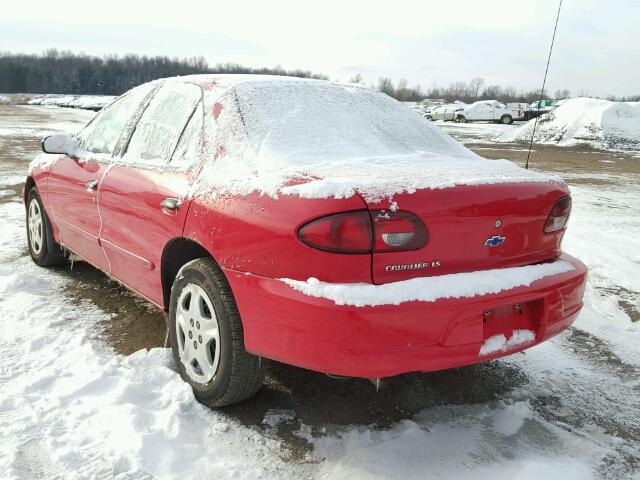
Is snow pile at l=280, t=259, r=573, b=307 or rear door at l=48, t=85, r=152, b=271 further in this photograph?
rear door at l=48, t=85, r=152, b=271

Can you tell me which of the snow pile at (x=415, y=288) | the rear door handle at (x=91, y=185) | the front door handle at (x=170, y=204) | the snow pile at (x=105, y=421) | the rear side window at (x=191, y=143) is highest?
the rear side window at (x=191, y=143)

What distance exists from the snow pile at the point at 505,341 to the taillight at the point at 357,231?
1.86ft

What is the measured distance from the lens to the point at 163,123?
3135 millimetres

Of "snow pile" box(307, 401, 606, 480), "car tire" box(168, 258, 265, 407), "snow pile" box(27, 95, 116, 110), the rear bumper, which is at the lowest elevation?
"snow pile" box(27, 95, 116, 110)

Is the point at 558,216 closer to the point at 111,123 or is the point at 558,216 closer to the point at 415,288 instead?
the point at 415,288

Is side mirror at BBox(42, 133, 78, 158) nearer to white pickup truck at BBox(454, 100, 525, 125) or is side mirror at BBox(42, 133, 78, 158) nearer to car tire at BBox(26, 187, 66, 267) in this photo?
car tire at BBox(26, 187, 66, 267)

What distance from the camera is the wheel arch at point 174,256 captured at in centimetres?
271

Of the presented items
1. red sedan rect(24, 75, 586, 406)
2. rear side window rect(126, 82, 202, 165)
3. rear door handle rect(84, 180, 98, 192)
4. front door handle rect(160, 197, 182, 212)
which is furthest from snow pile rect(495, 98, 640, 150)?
front door handle rect(160, 197, 182, 212)

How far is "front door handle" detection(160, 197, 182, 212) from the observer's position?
2.63 metres

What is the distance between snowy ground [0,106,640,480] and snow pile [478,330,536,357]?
1.43 feet

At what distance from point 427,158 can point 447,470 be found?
1.42 m

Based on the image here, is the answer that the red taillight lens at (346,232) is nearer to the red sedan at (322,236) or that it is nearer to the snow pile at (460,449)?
the red sedan at (322,236)

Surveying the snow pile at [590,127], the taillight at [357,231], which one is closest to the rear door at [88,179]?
the taillight at [357,231]

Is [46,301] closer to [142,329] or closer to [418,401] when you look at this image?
[142,329]
